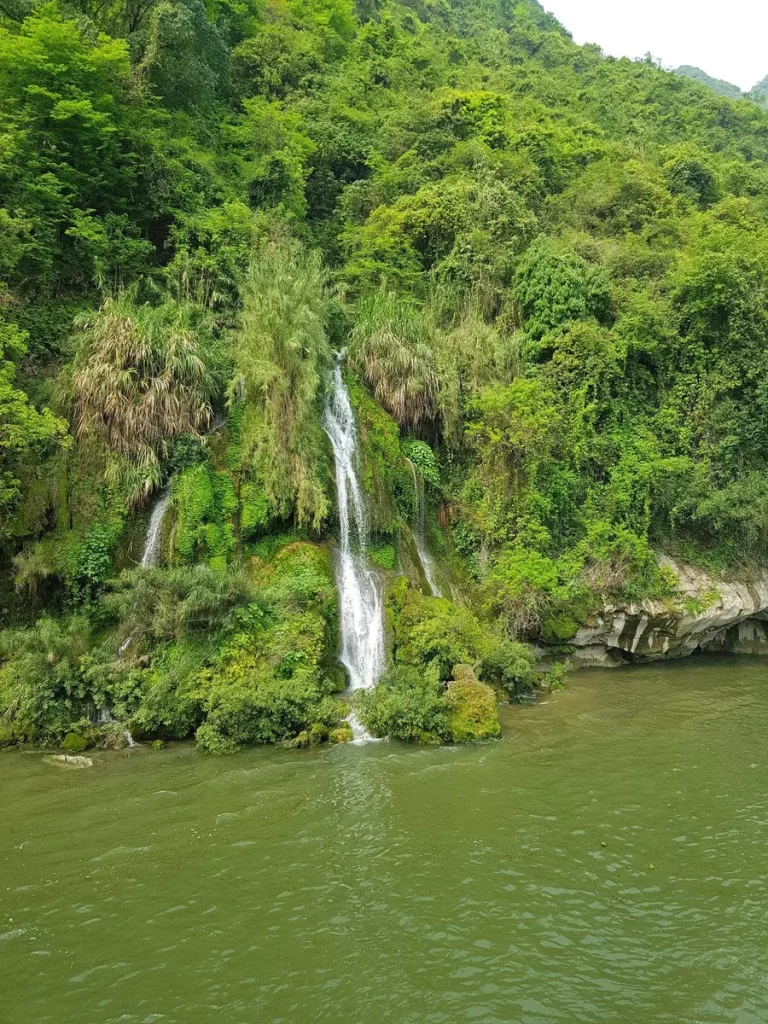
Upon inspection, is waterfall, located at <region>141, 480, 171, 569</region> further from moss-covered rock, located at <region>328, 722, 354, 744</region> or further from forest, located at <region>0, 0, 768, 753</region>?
moss-covered rock, located at <region>328, 722, 354, 744</region>

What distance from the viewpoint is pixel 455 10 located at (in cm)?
5762

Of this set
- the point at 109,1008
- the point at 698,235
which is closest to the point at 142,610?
the point at 109,1008

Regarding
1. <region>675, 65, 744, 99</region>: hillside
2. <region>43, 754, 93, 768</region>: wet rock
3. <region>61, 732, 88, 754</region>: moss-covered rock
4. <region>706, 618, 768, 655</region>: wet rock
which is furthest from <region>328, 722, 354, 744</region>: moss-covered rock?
<region>675, 65, 744, 99</region>: hillside

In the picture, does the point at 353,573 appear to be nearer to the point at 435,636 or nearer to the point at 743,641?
the point at 435,636

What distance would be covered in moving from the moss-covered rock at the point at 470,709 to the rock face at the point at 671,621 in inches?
189

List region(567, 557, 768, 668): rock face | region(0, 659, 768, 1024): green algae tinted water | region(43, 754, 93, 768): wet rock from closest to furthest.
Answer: region(0, 659, 768, 1024): green algae tinted water → region(43, 754, 93, 768): wet rock → region(567, 557, 768, 668): rock face

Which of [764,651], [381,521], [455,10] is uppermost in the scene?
[455,10]

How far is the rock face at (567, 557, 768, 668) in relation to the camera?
1614cm

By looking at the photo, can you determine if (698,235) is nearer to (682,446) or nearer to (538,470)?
(682,446)

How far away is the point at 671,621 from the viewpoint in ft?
53.6

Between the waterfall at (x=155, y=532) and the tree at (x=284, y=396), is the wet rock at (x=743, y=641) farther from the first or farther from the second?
the waterfall at (x=155, y=532)

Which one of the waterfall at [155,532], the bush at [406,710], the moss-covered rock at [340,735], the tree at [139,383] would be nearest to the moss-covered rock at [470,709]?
the bush at [406,710]

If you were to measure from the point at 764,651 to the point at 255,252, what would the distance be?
18.9m

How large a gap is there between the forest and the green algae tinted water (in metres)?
1.77
